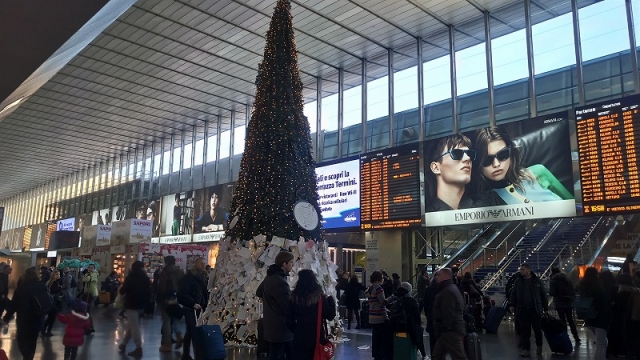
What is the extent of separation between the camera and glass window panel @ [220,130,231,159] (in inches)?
990

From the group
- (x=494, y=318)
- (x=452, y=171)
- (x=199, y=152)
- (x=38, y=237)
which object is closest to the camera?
(x=494, y=318)

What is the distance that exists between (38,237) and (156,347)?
123ft

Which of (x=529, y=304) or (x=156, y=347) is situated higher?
(x=529, y=304)

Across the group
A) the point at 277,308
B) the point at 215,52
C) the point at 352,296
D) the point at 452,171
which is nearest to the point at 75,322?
the point at 277,308

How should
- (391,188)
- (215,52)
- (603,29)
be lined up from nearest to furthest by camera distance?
(603,29)
(391,188)
(215,52)

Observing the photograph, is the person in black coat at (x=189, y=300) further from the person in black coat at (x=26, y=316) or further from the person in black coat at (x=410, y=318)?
the person in black coat at (x=410, y=318)

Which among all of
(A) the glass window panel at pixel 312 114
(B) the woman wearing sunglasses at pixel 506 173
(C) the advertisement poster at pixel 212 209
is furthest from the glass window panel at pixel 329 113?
(B) the woman wearing sunglasses at pixel 506 173

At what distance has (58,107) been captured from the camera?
2419 cm

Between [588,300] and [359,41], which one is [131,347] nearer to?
[588,300]

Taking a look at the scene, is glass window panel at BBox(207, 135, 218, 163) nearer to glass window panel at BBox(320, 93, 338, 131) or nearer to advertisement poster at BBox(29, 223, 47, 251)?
glass window panel at BBox(320, 93, 338, 131)

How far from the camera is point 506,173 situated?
12.1 m

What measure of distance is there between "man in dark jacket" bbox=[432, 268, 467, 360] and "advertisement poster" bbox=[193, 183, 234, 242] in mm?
16704

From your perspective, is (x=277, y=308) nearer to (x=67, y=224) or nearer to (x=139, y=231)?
(x=139, y=231)

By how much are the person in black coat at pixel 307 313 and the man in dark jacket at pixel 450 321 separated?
1.29m
